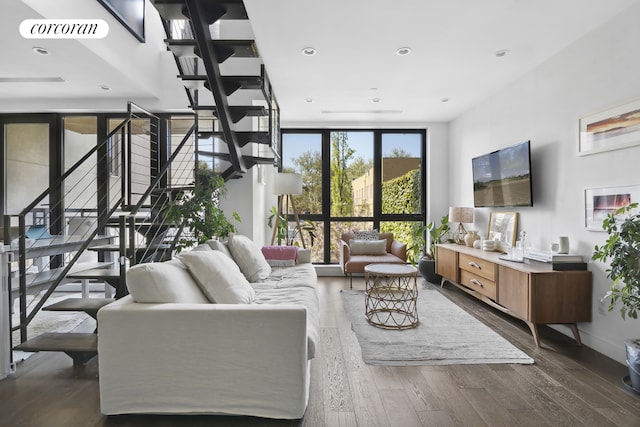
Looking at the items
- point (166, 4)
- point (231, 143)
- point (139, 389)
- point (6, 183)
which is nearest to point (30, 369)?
point (139, 389)

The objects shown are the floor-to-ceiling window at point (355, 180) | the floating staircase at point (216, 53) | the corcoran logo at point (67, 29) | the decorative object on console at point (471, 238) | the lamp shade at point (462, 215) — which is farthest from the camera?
the floor-to-ceiling window at point (355, 180)

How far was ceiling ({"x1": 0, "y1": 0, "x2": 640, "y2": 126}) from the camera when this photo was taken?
265 centimetres

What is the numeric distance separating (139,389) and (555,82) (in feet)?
13.7

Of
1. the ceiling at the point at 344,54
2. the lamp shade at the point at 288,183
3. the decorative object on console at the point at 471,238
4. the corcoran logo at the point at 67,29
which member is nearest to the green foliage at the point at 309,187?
the lamp shade at the point at 288,183

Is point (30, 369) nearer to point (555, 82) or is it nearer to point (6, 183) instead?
point (6, 183)

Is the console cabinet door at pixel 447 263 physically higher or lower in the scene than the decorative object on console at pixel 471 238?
lower

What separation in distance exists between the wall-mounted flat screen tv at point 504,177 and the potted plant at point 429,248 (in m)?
0.89

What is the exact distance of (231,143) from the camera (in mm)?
3598

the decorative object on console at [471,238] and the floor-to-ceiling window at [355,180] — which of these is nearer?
the decorative object on console at [471,238]

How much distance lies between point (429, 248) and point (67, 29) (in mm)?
5475

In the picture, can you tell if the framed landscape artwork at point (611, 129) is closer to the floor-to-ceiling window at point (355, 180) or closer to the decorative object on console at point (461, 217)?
the decorative object on console at point (461, 217)

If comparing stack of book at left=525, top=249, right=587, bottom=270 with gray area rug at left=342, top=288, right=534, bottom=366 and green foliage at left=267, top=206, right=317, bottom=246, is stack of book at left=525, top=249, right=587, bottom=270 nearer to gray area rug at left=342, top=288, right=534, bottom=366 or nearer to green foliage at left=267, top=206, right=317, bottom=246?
gray area rug at left=342, top=288, right=534, bottom=366

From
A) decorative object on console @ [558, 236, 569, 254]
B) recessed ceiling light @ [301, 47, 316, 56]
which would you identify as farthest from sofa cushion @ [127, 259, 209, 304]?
decorative object on console @ [558, 236, 569, 254]

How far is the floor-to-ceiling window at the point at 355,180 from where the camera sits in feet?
20.8
